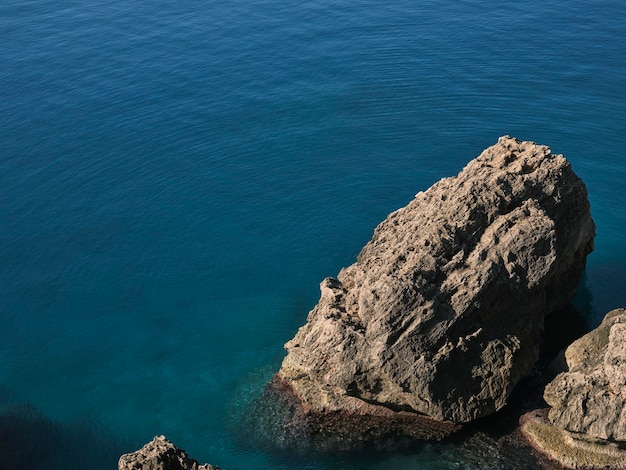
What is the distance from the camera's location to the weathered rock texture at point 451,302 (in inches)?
1172

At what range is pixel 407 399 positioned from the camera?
101ft

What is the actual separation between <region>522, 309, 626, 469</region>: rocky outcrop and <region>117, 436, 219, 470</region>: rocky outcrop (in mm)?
15257

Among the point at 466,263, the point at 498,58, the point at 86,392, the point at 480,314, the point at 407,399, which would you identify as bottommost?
the point at 86,392

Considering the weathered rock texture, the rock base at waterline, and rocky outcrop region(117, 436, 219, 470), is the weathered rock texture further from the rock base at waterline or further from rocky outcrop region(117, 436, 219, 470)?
rocky outcrop region(117, 436, 219, 470)

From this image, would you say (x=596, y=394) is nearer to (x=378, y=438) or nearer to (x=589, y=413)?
(x=589, y=413)

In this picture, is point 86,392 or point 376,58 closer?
point 86,392

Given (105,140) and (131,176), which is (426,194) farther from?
(105,140)

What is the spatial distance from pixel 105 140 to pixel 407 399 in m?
37.9

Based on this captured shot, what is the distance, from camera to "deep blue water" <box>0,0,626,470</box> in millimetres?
36469

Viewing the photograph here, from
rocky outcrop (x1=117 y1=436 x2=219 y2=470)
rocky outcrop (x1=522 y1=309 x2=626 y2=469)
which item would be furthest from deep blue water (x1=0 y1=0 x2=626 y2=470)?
rocky outcrop (x1=117 y1=436 x2=219 y2=470)

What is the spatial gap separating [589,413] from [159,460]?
17406 millimetres

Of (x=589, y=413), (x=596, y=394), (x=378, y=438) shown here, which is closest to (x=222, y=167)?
(x=378, y=438)

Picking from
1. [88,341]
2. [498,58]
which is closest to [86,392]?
[88,341]

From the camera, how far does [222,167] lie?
5353 cm
